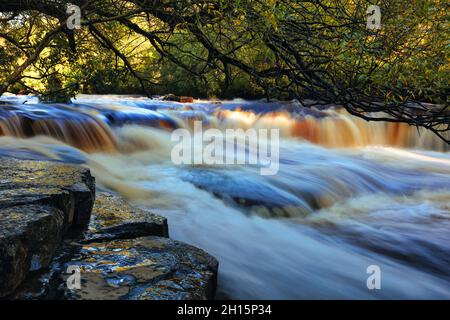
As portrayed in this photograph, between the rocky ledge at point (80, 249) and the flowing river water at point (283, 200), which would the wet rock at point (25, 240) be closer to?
the rocky ledge at point (80, 249)

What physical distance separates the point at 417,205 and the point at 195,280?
4.97 meters

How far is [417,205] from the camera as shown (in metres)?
6.49

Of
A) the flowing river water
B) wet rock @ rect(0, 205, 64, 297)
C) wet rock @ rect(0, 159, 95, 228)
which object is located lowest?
the flowing river water

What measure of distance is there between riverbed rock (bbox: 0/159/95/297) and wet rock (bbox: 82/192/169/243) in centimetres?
15

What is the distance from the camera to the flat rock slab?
2328mm

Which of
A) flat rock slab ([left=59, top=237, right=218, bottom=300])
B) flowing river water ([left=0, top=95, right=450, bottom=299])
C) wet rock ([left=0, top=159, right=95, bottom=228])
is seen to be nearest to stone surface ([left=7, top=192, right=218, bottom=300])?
flat rock slab ([left=59, top=237, right=218, bottom=300])

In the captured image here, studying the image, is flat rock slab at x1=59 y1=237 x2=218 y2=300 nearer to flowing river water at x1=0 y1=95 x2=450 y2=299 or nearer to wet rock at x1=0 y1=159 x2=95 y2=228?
wet rock at x1=0 y1=159 x2=95 y2=228

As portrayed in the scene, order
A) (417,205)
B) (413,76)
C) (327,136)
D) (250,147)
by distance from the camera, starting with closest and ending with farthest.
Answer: (413,76) < (417,205) < (250,147) < (327,136)

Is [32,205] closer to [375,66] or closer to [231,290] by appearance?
[231,290]

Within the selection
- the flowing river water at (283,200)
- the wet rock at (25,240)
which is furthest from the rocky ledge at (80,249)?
the flowing river water at (283,200)

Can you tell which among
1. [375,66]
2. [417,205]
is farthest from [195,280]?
[417,205]

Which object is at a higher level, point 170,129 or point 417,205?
point 170,129

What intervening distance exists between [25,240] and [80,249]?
0.58 m
